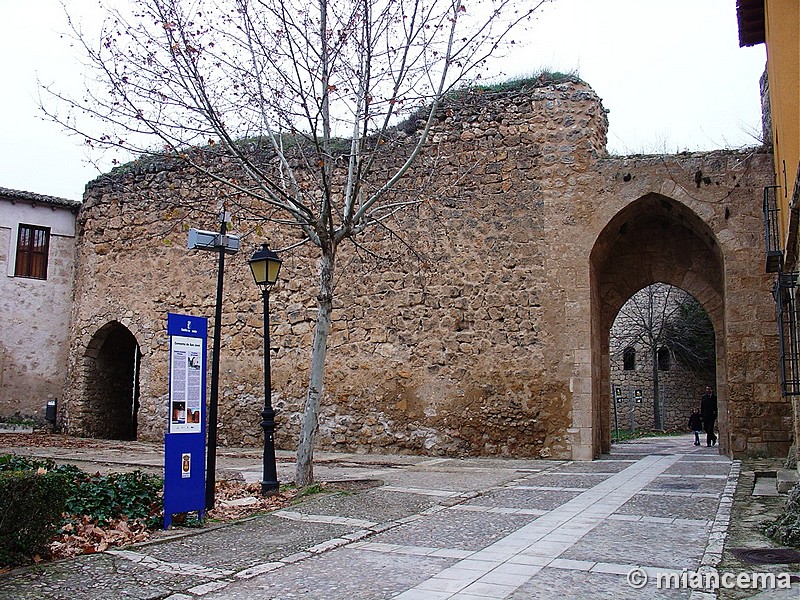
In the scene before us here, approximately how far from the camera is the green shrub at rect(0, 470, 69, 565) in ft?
15.8

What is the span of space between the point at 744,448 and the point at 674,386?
16285 millimetres

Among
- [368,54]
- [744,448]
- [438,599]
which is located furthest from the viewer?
[744,448]

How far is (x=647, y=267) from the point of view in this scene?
1416cm

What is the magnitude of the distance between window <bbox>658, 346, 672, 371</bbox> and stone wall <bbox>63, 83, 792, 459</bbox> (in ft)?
47.3

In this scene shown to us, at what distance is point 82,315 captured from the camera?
17.9m

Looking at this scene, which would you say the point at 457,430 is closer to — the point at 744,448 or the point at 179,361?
the point at 744,448

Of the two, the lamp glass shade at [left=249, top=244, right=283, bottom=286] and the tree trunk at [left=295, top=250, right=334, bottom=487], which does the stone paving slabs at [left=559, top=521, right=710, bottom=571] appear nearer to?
the tree trunk at [left=295, top=250, right=334, bottom=487]

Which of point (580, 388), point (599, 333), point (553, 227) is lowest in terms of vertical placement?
point (580, 388)

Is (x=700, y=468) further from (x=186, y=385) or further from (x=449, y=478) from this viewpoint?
(x=186, y=385)

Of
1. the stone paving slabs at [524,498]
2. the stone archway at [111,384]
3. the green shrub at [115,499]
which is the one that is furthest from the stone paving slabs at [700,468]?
the stone archway at [111,384]

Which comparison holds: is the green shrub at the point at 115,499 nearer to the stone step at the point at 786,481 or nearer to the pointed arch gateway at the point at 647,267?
the stone step at the point at 786,481

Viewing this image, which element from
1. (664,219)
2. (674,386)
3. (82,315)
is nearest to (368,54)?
(664,219)

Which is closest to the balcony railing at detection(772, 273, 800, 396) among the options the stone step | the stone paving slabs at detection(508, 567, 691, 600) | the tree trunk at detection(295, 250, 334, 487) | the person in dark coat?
the stone step

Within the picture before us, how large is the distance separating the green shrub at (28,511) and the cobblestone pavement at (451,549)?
186 mm
